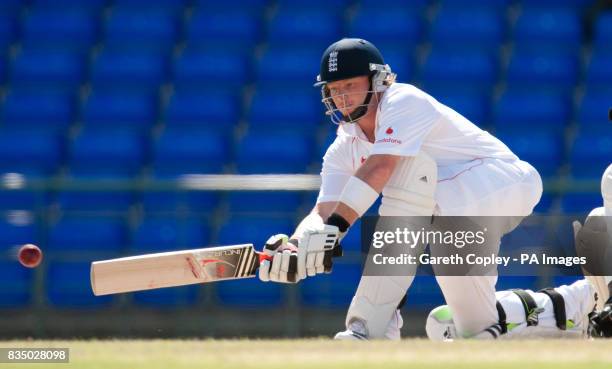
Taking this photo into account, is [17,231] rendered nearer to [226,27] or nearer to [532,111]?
[226,27]

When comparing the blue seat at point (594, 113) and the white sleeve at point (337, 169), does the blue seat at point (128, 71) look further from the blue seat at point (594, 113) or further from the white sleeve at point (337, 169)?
the white sleeve at point (337, 169)

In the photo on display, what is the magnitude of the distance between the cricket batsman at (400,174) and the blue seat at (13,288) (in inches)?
142

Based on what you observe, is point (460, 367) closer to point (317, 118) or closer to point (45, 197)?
point (45, 197)

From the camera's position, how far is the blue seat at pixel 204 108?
1098cm

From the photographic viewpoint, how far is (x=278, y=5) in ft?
40.0

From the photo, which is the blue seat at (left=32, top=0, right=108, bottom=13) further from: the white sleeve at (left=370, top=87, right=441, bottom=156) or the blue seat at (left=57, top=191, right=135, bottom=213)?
the white sleeve at (left=370, top=87, right=441, bottom=156)

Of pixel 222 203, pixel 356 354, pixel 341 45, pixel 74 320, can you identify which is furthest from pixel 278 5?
pixel 356 354

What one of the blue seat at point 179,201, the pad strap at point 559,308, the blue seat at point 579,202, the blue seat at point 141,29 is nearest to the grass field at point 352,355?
the pad strap at point 559,308

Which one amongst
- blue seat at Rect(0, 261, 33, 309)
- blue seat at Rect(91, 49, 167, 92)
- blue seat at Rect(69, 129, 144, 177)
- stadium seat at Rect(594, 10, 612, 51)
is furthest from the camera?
stadium seat at Rect(594, 10, 612, 51)

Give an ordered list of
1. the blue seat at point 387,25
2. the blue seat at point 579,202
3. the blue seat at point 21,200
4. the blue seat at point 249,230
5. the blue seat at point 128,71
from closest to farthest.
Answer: the blue seat at point 21,200 → the blue seat at point 249,230 → the blue seat at point 579,202 → the blue seat at point 128,71 → the blue seat at point 387,25

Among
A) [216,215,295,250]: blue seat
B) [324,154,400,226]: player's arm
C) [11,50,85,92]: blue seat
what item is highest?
[11,50,85,92]: blue seat

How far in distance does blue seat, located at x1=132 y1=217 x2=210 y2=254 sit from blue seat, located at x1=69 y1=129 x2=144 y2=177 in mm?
1004

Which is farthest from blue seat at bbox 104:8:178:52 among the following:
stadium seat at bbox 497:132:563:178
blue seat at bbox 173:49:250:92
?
stadium seat at bbox 497:132:563:178

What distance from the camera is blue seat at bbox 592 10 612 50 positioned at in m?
12.0
